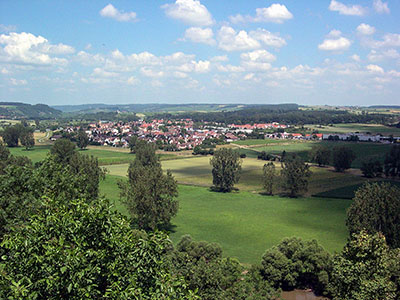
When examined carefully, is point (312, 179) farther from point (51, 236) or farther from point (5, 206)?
point (51, 236)

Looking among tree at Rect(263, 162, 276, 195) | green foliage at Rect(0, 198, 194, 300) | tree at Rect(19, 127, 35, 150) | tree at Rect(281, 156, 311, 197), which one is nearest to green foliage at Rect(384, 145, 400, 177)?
tree at Rect(281, 156, 311, 197)

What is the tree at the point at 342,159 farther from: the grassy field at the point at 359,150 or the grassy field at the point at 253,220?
the grassy field at the point at 253,220

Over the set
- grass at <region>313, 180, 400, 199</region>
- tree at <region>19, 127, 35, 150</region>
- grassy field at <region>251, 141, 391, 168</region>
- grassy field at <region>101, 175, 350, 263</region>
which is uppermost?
tree at <region>19, 127, 35, 150</region>

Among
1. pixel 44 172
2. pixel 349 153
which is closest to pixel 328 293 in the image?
pixel 44 172

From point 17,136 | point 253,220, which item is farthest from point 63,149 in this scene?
point 17,136

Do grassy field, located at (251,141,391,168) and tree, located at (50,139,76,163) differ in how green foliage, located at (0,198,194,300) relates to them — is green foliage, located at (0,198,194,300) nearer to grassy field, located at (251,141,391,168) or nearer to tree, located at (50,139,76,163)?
tree, located at (50,139,76,163)
